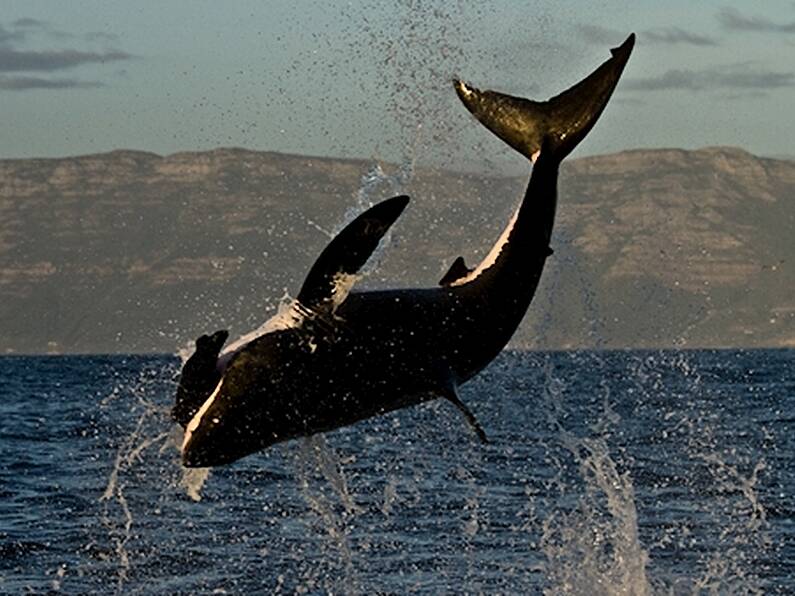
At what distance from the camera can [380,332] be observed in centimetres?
1670

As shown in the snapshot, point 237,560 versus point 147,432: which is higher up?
point 237,560

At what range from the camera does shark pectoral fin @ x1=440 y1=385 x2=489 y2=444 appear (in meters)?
15.9

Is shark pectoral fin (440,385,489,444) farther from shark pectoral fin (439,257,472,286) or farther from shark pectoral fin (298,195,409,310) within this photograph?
shark pectoral fin (298,195,409,310)

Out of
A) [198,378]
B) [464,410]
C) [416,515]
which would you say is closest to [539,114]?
[464,410]

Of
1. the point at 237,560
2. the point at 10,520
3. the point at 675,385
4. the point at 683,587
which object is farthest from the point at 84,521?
the point at 675,385

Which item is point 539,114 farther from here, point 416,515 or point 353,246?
point 416,515

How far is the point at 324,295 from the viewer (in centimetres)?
1634

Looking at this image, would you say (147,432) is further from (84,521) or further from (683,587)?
(683,587)

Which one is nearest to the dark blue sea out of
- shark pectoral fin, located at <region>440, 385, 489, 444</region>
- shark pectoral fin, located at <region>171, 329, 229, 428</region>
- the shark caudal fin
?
shark pectoral fin, located at <region>171, 329, 229, 428</region>

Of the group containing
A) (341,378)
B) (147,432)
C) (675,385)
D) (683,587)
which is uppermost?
(341,378)

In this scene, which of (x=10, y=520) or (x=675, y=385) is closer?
(x=10, y=520)

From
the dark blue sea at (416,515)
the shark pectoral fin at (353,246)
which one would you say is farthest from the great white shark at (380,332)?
the dark blue sea at (416,515)

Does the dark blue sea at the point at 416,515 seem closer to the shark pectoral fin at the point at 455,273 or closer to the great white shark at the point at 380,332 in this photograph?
the great white shark at the point at 380,332

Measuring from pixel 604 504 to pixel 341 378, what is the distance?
20.7 m
